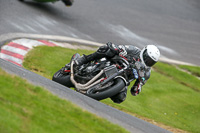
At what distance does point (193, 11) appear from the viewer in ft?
79.7

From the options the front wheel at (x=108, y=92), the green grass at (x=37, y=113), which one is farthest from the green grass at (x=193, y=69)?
the green grass at (x=37, y=113)

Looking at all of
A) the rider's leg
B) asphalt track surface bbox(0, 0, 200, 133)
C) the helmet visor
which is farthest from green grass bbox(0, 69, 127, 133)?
asphalt track surface bbox(0, 0, 200, 133)

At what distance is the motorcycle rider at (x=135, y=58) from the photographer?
8.73 m

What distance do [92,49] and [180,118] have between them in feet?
18.1

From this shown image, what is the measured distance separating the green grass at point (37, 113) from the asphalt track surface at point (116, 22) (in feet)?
25.4

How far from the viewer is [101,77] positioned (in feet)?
28.6

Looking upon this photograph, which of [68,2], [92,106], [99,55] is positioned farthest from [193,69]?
[92,106]

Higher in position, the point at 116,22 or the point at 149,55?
the point at 149,55

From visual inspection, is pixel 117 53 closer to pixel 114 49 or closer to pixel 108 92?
pixel 114 49

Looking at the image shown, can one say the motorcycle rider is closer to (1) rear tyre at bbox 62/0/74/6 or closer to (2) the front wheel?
(2) the front wheel

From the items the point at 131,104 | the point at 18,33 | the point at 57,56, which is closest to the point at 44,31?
the point at 18,33

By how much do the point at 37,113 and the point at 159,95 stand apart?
28.2 feet

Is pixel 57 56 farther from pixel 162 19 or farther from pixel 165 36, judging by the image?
pixel 162 19

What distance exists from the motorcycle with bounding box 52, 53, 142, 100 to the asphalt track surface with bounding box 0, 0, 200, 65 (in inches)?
212
